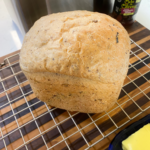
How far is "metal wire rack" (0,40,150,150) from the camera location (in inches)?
32.1

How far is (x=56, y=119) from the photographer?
893 mm

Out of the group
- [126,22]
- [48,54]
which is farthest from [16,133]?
[126,22]

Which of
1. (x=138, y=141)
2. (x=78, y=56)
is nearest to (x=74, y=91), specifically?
(x=78, y=56)

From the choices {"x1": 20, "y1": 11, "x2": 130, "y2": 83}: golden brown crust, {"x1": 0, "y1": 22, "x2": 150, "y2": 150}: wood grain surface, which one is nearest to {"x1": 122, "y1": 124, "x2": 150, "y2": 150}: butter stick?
{"x1": 0, "y1": 22, "x2": 150, "y2": 150}: wood grain surface

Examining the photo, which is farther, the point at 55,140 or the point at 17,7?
the point at 17,7

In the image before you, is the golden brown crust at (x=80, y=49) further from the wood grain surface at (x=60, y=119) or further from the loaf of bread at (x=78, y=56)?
the wood grain surface at (x=60, y=119)

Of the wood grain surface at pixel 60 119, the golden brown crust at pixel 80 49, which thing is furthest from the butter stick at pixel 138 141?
the golden brown crust at pixel 80 49

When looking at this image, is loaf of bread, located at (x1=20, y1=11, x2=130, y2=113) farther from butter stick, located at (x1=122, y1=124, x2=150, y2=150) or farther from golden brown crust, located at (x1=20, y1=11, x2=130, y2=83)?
butter stick, located at (x1=122, y1=124, x2=150, y2=150)

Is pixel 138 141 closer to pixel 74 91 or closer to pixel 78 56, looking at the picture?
pixel 74 91

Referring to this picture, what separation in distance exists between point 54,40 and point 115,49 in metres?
0.27

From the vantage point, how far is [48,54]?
2.06 ft

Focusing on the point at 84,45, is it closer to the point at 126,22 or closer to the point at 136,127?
the point at 136,127

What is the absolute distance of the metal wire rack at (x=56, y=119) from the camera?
2.68ft

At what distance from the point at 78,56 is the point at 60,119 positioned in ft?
1.52
